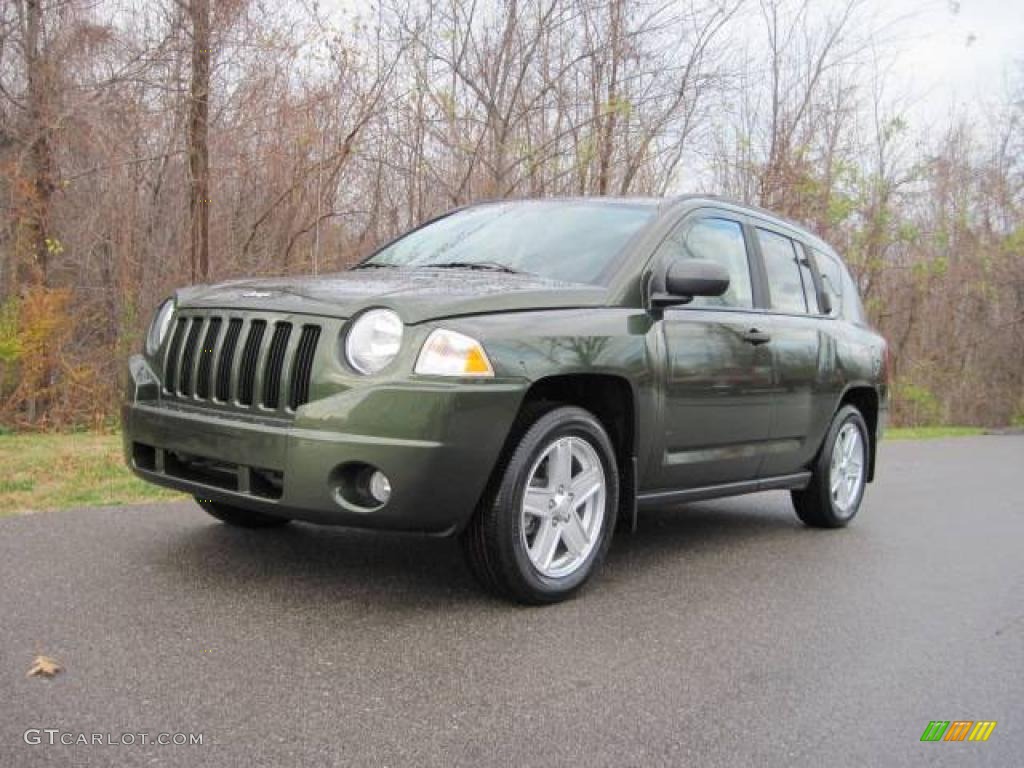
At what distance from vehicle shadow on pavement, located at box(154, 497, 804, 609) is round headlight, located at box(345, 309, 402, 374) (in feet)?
3.15

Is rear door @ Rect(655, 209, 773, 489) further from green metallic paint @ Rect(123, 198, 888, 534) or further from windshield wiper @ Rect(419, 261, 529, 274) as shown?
windshield wiper @ Rect(419, 261, 529, 274)

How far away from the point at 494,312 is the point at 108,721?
1960 mm

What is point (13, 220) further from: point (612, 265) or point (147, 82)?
point (612, 265)

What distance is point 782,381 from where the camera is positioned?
5.47 m

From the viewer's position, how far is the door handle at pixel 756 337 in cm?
516

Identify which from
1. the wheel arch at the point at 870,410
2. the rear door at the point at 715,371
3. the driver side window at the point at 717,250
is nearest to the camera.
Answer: the rear door at the point at 715,371

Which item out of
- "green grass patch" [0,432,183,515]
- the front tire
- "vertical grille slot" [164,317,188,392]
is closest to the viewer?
the front tire

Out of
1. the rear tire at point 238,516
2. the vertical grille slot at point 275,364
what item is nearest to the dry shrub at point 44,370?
the rear tire at point 238,516

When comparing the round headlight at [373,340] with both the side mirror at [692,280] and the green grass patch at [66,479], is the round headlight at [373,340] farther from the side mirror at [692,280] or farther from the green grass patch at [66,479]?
the green grass patch at [66,479]

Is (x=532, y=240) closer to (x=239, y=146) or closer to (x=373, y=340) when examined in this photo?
(x=373, y=340)

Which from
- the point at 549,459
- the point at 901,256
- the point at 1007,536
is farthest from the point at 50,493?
the point at 901,256

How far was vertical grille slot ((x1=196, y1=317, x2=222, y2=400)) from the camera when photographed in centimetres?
406

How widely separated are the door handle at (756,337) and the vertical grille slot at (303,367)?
2360 mm

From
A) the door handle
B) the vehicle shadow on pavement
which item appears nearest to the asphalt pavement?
the vehicle shadow on pavement
